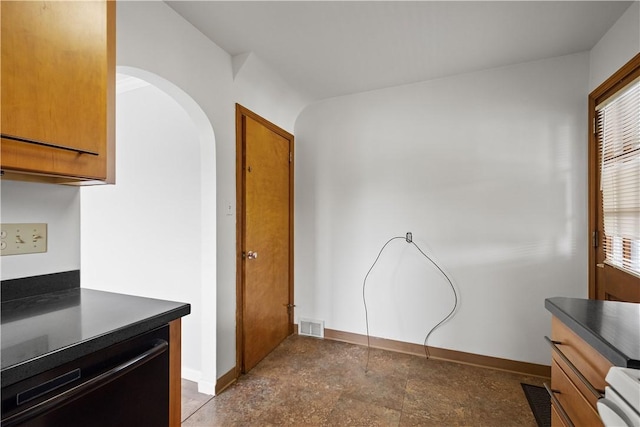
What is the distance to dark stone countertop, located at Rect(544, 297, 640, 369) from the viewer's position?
774 millimetres

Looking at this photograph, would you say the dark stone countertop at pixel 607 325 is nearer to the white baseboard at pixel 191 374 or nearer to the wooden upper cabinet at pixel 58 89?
the wooden upper cabinet at pixel 58 89

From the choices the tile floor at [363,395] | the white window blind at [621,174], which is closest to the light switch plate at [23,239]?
the tile floor at [363,395]

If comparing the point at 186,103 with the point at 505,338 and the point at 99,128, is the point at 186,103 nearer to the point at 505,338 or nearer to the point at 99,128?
the point at 99,128

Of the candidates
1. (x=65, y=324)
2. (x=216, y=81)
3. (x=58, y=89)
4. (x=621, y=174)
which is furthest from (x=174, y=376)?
(x=621, y=174)

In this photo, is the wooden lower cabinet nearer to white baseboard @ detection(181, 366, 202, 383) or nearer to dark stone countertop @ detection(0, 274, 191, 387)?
dark stone countertop @ detection(0, 274, 191, 387)

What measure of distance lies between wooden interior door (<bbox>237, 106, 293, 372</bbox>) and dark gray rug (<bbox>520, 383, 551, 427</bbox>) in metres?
2.00

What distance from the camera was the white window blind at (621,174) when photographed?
5.43 feet

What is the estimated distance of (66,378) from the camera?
2.36 feet

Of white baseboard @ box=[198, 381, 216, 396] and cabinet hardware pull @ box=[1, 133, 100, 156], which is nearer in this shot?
cabinet hardware pull @ box=[1, 133, 100, 156]

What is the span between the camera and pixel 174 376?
103 centimetres

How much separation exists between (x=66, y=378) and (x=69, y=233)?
2.38 ft

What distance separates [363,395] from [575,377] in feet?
4.54

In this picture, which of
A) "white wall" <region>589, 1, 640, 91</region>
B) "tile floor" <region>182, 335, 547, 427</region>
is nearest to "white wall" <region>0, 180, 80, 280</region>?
"tile floor" <region>182, 335, 547, 427</region>

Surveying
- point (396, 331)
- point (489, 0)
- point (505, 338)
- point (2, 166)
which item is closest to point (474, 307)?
point (505, 338)
